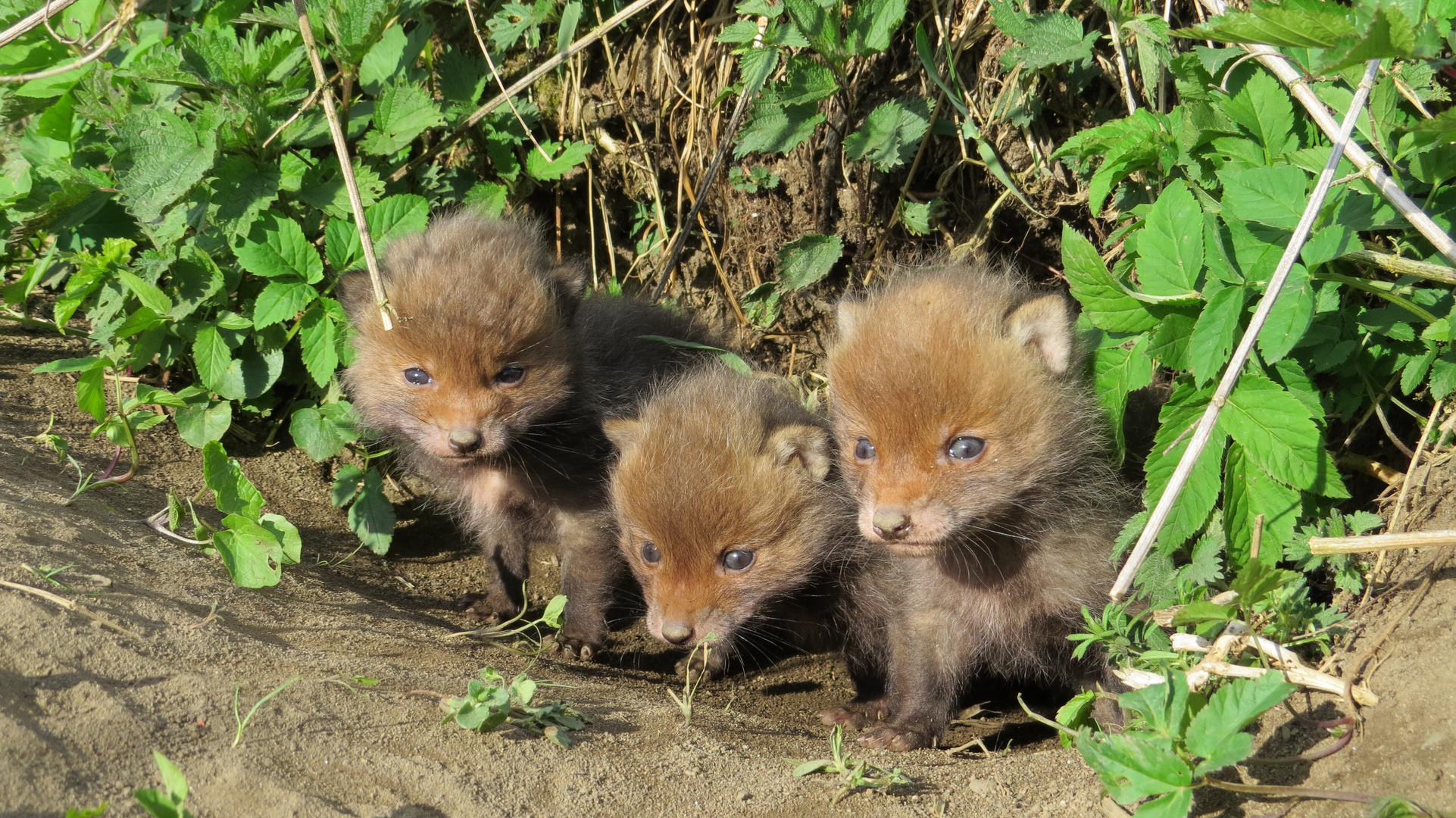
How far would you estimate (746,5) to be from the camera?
16.7 feet

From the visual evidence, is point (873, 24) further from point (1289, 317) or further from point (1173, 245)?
point (1289, 317)

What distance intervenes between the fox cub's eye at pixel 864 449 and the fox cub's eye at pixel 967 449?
1.03ft

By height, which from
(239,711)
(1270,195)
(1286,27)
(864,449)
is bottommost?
(239,711)

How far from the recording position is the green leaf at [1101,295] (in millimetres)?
3805

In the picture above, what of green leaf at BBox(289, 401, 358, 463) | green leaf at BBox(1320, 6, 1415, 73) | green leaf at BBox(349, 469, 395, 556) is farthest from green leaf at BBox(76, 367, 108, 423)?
green leaf at BBox(1320, 6, 1415, 73)

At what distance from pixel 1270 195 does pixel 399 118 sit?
3792 mm

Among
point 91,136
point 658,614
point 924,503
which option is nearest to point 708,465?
point 658,614

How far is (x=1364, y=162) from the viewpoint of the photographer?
3.30 m

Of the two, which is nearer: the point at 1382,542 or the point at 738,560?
the point at 1382,542

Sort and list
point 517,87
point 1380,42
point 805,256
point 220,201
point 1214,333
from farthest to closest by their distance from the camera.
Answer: point 805,256, point 517,87, point 220,201, point 1214,333, point 1380,42

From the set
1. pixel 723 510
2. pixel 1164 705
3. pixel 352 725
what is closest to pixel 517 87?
pixel 723 510

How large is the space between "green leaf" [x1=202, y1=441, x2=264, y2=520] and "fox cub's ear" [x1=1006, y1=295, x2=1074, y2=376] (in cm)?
297

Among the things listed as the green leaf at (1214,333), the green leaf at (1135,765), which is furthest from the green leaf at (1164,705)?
the green leaf at (1214,333)

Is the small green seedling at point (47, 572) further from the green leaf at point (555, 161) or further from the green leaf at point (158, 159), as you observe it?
the green leaf at point (555, 161)
